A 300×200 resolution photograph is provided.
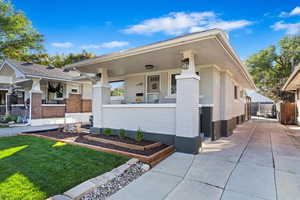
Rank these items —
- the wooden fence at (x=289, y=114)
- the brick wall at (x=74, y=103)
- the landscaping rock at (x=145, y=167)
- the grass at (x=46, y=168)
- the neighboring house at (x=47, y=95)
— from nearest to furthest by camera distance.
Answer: the grass at (x=46, y=168)
the landscaping rock at (x=145, y=167)
the neighboring house at (x=47, y=95)
the brick wall at (x=74, y=103)
the wooden fence at (x=289, y=114)

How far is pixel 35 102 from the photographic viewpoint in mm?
9594

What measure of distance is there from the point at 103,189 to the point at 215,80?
5380 millimetres

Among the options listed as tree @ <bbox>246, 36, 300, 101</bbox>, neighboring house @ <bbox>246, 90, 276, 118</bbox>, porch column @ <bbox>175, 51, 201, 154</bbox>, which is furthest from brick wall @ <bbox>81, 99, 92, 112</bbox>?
tree @ <bbox>246, 36, 300, 101</bbox>

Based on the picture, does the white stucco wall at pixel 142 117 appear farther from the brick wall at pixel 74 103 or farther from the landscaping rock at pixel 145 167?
the brick wall at pixel 74 103

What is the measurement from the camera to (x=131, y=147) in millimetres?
4586

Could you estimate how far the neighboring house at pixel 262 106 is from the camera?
21078 mm

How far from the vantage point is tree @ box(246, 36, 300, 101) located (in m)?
20.2

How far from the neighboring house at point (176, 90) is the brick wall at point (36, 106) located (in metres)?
4.66

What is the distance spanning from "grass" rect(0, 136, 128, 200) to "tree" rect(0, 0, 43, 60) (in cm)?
1859

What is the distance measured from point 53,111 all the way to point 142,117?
26.2ft

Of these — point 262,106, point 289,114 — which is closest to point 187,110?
point 289,114

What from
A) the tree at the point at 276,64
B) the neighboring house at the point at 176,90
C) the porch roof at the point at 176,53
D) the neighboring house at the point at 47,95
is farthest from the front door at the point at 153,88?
the tree at the point at 276,64

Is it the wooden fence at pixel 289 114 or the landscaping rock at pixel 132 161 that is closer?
the landscaping rock at pixel 132 161

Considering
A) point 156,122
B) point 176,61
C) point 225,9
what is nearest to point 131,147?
point 156,122
